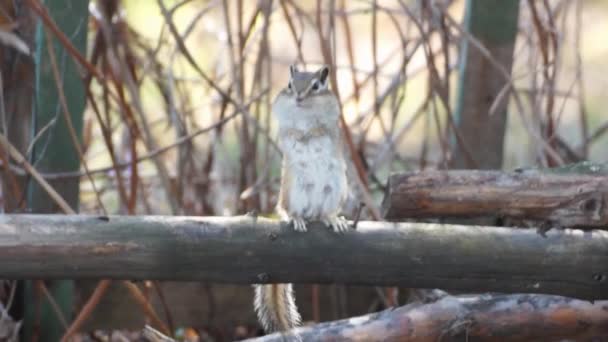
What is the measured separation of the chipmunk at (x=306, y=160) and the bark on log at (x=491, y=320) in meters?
0.14

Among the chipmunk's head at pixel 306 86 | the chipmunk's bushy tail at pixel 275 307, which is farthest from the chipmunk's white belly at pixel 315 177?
the chipmunk's bushy tail at pixel 275 307

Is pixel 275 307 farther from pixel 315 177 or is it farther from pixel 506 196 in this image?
pixel 506 196

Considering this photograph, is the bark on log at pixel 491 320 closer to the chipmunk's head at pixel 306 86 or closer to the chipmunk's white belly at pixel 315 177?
the chipmunk's white belly at pixel 315 177

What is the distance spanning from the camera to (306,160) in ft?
9.69

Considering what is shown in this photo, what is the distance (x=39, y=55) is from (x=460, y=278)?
1618 millimetres

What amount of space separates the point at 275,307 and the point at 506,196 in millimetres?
714

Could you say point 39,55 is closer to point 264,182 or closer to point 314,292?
point 264,182

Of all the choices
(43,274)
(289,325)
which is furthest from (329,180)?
(43,274)

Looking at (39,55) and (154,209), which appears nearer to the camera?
(39,55)

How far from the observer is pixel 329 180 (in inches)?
116

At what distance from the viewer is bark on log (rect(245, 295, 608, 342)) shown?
2.96m

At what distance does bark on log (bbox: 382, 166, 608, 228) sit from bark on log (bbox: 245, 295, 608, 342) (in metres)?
0.34

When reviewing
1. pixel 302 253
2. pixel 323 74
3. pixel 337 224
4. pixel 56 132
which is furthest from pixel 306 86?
pixel 56 132

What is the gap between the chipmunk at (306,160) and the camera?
293 centimetres
